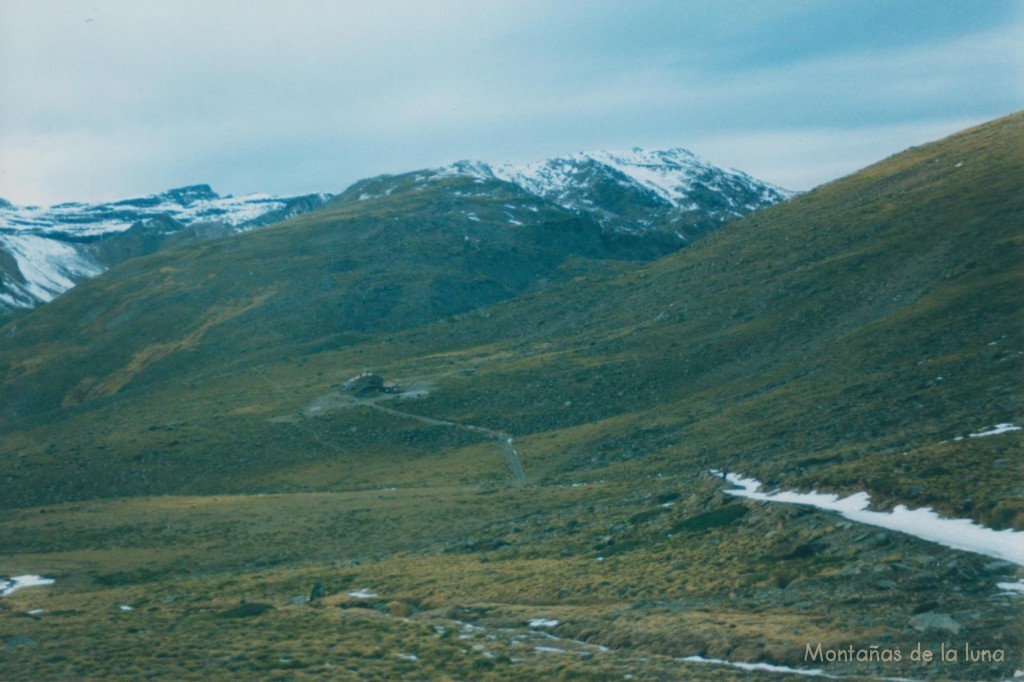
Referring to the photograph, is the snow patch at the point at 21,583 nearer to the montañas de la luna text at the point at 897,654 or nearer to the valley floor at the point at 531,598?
the valley floor at the point at 531,598

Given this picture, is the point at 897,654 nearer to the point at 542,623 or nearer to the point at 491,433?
the point at 542,623

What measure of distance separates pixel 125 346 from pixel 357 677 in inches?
6476

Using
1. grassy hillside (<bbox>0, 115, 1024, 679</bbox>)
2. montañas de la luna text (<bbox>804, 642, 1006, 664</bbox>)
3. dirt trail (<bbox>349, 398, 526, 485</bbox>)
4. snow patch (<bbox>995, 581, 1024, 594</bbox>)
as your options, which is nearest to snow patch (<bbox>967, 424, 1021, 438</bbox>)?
grassy hillside (<bbox>0, 115, 1024, 679</bbox>)

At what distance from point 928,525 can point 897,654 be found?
1184 cm

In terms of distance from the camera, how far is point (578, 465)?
81500 mm

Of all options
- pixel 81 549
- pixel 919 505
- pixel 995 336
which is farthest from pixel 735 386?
pixel 81 549

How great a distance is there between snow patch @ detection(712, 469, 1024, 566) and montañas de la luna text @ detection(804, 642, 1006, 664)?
6.95 meters

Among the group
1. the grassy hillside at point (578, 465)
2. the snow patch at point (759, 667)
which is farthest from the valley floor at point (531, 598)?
the grassy hillside at point (578, 465)

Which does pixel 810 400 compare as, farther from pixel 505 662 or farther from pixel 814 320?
pixel 505 662

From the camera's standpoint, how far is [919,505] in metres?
39.6

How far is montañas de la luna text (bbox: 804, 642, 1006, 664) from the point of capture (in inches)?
995

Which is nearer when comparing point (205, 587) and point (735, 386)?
point (205, 587)

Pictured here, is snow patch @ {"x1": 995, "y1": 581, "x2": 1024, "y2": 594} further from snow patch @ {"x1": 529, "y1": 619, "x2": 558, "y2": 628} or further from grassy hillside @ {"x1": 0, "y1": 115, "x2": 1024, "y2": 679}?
snow patch @ {"x1": 529, "y1": 619, "x2": 558, "y2": 628}

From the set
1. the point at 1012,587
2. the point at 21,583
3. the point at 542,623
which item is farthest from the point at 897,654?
the point at 21,583
